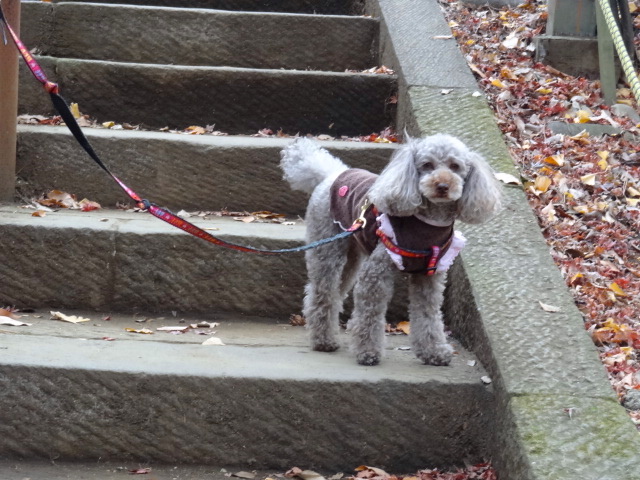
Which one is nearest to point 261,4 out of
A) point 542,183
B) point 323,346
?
point 542,183

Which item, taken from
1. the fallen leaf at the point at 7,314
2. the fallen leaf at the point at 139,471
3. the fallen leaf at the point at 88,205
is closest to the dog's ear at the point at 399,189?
the fallen leaf at the point at 139,471

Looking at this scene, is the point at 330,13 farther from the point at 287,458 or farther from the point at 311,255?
the point at 287,458

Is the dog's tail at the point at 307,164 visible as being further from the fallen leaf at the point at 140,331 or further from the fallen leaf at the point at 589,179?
the fallen leaf at the point at 589,179

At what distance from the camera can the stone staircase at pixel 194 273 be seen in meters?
3.23

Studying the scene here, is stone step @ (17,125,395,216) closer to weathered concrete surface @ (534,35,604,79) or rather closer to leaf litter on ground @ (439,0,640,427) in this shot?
leaf litter on ground @ (439,0,640,427)

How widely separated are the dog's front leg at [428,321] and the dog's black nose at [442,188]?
1.38 ft

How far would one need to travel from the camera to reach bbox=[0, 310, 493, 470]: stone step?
3205mm

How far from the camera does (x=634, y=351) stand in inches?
138

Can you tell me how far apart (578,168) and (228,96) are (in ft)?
6.99

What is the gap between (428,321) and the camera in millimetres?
3547

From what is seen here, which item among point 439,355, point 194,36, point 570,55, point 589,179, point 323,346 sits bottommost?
point 323,346

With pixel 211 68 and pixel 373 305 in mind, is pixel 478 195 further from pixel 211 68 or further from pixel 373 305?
pixel 211 68

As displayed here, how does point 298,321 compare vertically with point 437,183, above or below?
below

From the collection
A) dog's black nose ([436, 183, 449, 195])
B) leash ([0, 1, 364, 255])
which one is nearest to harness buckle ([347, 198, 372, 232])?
leash ([0, 1, 364, 255])
